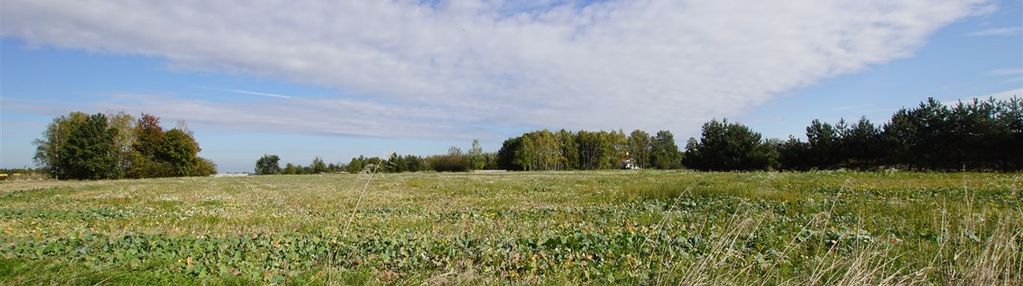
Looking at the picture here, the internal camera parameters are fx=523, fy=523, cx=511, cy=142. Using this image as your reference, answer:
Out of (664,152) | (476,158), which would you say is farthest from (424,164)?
(664,152)

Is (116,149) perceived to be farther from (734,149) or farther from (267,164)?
(734,149)

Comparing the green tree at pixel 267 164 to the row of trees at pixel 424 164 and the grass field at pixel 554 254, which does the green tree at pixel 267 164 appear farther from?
the grass field at pixel 554 254

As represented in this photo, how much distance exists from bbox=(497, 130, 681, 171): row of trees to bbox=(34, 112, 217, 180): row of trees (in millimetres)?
60937

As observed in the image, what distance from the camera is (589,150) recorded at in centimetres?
12238

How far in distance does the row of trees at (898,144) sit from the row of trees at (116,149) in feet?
257

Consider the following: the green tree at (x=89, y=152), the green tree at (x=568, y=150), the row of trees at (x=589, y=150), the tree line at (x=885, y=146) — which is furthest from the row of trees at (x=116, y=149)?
the green tree at (x=568, y=150)

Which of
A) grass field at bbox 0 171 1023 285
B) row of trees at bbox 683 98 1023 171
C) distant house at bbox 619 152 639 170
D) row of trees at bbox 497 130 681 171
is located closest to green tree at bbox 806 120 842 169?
row of trees at bbox 683 98 1023 171

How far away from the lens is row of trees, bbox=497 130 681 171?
116775 millimetres

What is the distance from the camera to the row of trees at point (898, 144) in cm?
4109

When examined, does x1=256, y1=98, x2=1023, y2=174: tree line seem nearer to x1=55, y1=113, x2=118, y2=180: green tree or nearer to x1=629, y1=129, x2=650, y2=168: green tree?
x1=55, y1=113, x2=118, y2=180: green tree

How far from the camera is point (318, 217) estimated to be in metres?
14.7

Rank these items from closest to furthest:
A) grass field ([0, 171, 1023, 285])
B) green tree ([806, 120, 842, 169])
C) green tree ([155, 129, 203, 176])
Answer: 1. grass field ([0, 171, 1023, 285])
2. green tree ([806, 120, 842, 169])
3. green tree ([155, 129, 203, 176])

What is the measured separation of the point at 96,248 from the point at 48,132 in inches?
3906

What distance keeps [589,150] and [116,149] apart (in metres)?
88.6
